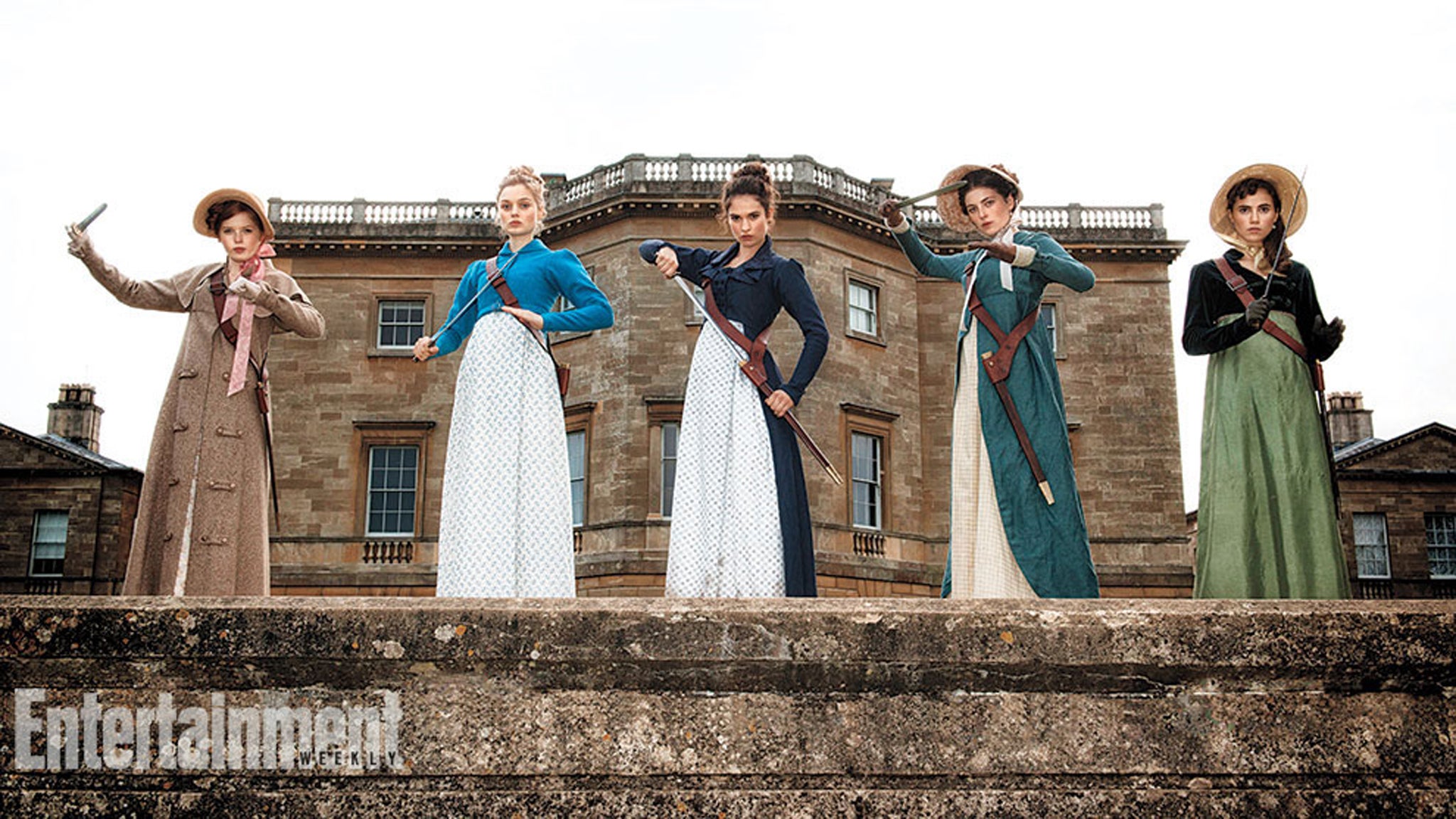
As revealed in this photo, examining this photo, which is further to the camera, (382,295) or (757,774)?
(382,295)

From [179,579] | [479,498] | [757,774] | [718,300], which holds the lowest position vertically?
[757,774]

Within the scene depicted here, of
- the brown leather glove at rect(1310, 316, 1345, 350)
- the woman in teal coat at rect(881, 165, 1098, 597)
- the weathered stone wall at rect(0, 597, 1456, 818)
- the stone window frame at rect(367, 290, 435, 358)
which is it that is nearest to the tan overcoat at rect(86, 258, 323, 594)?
the weathered stone wall at rect(0, 597, 1456, 818)

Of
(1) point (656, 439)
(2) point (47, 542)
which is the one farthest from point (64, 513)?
(1) point (656, 439)

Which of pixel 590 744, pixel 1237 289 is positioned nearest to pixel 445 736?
pixel 590 744

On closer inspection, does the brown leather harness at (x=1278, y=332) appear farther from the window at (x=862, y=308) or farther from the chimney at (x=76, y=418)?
the chimney at (x=76, y=418)

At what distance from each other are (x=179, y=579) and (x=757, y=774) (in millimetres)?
3067

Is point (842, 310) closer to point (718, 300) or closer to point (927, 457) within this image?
point (927, 457)

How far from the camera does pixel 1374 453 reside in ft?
107

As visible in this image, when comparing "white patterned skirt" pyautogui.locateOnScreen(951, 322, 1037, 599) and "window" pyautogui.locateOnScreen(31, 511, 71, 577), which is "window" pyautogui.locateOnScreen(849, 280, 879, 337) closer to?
"white patterned skirt" pyautogui.locateOnScreen(951, 322, 1037, 599)

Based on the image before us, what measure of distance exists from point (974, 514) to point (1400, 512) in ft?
104

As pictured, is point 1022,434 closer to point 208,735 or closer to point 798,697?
point 798,697

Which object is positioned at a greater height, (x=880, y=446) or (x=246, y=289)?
(x=880, y=446)

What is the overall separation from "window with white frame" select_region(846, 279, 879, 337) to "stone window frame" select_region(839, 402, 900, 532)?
1.78 meters

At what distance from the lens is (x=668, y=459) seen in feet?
76.0
